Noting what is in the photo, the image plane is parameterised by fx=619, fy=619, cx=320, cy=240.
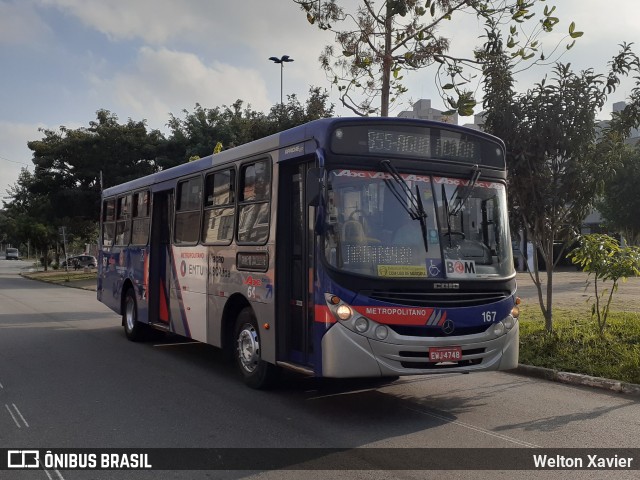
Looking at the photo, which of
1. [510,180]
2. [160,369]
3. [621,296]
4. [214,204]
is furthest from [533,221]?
[621,296]

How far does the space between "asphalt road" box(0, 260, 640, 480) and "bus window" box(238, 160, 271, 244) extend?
2.00 metres

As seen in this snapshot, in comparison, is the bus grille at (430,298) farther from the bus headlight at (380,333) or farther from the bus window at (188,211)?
the bus window at (188,211)

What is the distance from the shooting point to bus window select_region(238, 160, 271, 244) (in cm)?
757

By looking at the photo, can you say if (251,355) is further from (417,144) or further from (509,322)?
(417,144)

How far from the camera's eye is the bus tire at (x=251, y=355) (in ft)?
25.2

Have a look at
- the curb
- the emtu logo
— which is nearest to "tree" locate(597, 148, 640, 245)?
the curb

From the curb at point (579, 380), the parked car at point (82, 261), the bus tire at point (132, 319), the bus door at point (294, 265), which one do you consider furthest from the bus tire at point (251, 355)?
the parked car at point (82, 261)

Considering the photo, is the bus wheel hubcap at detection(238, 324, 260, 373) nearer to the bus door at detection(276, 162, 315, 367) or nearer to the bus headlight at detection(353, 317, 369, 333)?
the bus door at detection(276, 162, 315, 367)

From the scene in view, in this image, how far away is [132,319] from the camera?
12352 mm

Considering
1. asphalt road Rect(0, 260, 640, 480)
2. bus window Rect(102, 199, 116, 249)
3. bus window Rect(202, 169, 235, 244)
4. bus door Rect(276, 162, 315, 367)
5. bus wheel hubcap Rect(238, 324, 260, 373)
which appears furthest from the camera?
bus window Rect(102, 199, 116, 249)

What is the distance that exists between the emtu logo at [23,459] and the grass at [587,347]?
6852 mm

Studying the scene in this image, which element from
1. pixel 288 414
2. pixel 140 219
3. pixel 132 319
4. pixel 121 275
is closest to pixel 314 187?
pixel 288 414

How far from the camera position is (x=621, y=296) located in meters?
17.6

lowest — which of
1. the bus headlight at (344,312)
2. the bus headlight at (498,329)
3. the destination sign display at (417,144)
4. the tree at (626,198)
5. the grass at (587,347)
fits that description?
the grass at (587,347)
